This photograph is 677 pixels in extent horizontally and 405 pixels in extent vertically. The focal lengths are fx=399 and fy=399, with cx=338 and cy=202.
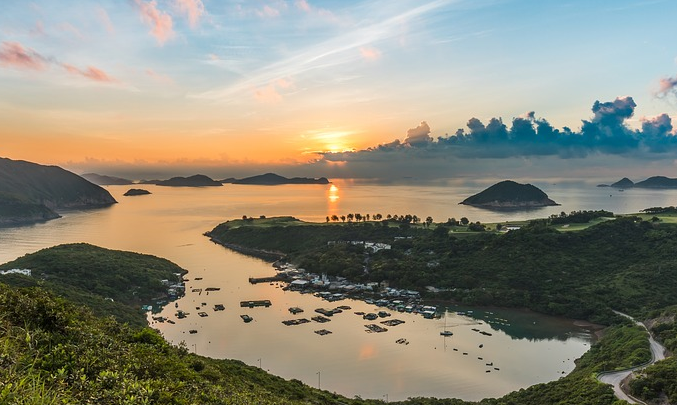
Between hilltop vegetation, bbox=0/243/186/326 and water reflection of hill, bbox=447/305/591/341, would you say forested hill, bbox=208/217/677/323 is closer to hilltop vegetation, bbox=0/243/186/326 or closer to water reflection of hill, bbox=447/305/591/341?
water reflection of hill, bbox=447/305/591/341

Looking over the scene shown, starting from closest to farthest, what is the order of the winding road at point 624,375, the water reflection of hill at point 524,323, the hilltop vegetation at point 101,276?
the winding road at point 624,375
the hilltop vegetation at point 101,276
the water reflection of hill at point 524,323

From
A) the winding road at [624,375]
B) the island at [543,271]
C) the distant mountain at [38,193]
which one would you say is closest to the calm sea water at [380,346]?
the island at [543,271]

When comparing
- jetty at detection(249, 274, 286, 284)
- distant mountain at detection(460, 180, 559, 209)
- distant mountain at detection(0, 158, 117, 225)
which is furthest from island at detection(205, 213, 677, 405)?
distant mountain at detection(0, 158, 117, 225)

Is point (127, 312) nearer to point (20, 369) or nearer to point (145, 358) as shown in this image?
point (145, 358)

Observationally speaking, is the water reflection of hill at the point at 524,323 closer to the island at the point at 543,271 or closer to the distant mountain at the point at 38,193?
the island at the point at 543,271

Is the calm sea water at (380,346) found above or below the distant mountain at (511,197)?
below

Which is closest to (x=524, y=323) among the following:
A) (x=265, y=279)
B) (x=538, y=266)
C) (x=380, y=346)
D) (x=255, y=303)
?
(x=538, y=266)

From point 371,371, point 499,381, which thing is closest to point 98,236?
point 371,371
